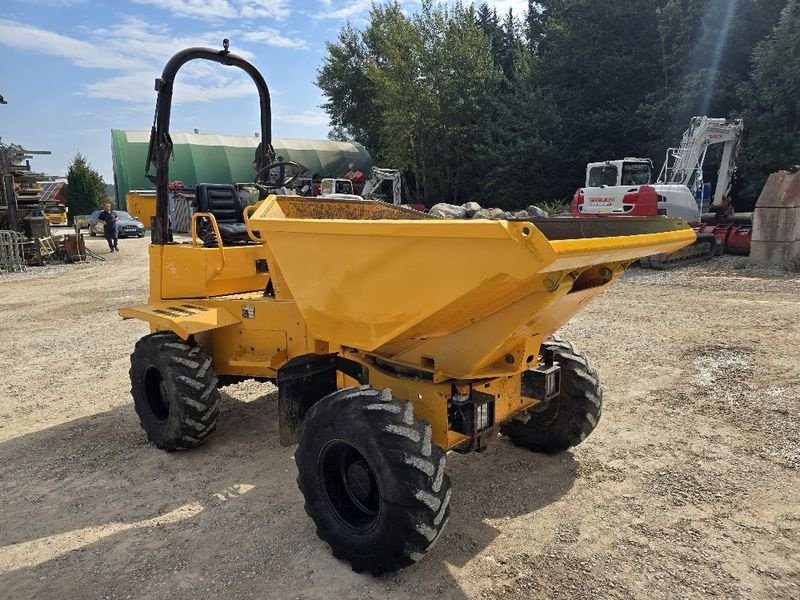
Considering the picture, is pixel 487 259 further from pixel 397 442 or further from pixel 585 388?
pixel 585 388

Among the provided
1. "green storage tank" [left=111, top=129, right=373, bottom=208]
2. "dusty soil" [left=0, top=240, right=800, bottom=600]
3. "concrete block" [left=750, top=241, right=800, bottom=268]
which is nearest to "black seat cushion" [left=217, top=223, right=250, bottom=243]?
"dusty soil" [left=0, top=240, right=800, bottom=600]

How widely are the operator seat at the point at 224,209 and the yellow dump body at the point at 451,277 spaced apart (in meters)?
1.38

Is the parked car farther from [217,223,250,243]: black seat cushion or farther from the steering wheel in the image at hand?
[217,223,250,243]: black seat cushion

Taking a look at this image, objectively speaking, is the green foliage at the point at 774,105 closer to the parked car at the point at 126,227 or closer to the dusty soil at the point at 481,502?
the dusty soil at the point at 481,502

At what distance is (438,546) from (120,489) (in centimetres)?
216

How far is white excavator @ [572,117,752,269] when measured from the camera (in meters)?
13.6

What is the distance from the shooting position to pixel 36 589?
2863 millimetres

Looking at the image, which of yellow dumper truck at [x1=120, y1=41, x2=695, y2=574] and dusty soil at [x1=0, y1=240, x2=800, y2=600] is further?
dusty soil at [x1=0, y1=240, x2=800, y2=600]

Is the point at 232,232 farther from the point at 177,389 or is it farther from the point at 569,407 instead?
the point at 569,407

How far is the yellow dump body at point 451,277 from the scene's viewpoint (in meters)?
2.26

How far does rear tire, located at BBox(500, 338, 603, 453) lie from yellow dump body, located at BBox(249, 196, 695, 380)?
0.69 metres

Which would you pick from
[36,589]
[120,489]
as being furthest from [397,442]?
[120,489]

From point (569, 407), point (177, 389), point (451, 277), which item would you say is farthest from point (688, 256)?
point (451, 277)

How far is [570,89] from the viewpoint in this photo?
25.3 meters
